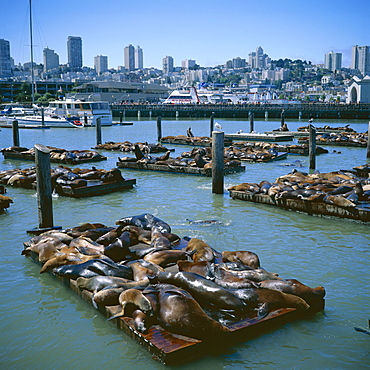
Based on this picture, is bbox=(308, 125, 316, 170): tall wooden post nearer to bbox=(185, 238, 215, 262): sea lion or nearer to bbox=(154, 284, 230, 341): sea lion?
bbox=(185, 238, 215, 262): sea lion

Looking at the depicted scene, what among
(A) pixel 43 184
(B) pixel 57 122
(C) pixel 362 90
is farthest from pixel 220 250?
(C) pixel 362 90

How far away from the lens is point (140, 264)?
17.6 ft

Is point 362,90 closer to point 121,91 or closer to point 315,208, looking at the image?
point 121,91

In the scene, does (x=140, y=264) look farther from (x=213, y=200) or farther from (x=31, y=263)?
(x=213, y=200)

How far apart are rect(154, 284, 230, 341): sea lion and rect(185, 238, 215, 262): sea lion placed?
1.51m

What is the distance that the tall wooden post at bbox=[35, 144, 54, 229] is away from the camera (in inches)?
306

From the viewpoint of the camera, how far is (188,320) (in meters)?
3.99

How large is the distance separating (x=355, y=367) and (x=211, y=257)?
7.12ft

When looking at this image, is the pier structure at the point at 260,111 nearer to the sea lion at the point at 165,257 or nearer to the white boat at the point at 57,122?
the white boat at the point at 57,122

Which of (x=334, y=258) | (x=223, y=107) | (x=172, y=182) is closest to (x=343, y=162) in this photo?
(x=172, y=182)

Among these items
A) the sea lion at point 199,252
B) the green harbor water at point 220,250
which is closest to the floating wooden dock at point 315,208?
the green harbor water at point 220,250

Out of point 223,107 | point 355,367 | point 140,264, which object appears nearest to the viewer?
point 355,367

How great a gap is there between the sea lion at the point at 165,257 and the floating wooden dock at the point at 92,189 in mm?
5878

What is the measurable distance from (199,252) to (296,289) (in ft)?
4.71
